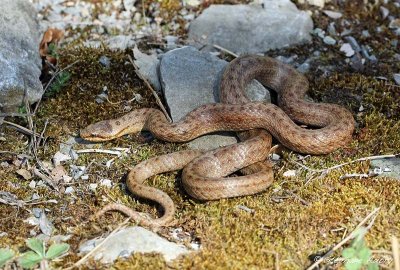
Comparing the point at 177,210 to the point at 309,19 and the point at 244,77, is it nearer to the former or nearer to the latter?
the point at 244,77

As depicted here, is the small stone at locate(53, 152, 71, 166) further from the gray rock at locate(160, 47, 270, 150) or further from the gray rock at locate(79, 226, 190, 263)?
the gray rock at locate(79, 226, 190, 263)

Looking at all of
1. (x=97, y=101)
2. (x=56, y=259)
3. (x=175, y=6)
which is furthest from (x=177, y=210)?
(x=175, y=6)

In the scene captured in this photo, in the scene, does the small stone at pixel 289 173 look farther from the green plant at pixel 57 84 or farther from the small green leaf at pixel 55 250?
the green plant at pixel 57 84

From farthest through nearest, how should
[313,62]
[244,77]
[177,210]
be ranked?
1. [313,62]
2. [244,77]
3. [177,210]

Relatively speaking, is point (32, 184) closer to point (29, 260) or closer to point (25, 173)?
point (25, 173)

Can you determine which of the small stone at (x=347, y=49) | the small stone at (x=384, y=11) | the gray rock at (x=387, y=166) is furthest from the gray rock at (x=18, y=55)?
the small stone at (x=384, y=11)

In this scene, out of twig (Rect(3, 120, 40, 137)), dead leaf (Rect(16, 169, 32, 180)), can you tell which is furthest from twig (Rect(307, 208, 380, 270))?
twig (Rect(3, 120, 40, 137))
